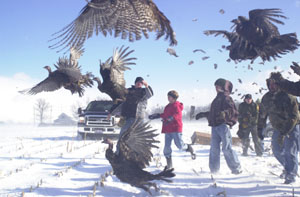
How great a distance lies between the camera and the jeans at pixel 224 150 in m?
4.53

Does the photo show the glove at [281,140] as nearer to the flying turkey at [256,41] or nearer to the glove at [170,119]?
the flying turkey at [256,41]

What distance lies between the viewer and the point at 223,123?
455cm

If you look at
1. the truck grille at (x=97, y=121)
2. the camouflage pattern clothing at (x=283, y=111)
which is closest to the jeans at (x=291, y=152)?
the camouflage pattern clothing at (x=283, y=111)

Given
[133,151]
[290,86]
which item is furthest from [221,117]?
[133,151]

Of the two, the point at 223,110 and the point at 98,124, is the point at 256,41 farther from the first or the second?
the point at 98,124

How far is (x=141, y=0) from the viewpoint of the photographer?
10.0 ft

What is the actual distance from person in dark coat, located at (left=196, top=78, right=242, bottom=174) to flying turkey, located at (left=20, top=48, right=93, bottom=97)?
2478 millimetres

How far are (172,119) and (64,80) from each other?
228 centimetres

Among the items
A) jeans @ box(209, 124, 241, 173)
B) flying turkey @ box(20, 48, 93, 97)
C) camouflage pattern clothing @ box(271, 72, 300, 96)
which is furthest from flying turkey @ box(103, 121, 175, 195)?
camouflage pattern clothing @ box(271, 72, 300, 96)

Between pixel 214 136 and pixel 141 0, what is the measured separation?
119 inches

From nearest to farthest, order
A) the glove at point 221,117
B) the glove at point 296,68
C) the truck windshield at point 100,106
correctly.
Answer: the glove at point 296,68 < the glove at point 221,117 < the truck windshield at point 100,106

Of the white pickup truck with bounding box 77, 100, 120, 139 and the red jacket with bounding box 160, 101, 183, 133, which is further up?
the red jacket with bounding box 160, 101, 183, 133

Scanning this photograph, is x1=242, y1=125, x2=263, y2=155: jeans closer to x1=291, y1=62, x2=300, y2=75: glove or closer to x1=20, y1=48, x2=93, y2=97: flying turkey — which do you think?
x1=291, y1=62, x2=300, y2=75: glove

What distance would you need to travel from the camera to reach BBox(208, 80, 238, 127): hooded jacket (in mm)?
4523
